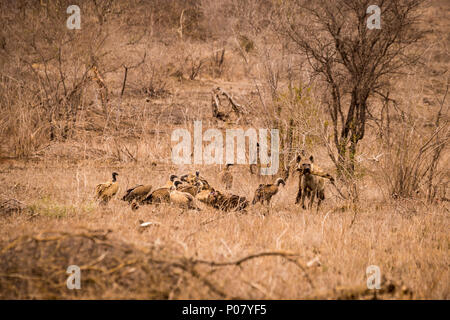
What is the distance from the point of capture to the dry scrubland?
277cm

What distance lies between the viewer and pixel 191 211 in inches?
191

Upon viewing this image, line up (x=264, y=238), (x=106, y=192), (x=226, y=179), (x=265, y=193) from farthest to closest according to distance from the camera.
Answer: (x=226, y=179) < (x=265, y=193) < (x=106, y=192) < (x=264, y=238)

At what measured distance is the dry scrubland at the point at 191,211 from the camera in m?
2.77

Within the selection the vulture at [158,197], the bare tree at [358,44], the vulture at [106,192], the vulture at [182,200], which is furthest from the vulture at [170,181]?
the bare tree at [358,44]

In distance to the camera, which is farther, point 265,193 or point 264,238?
point 265,193

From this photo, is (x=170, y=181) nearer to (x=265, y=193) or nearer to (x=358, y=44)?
(x=265, y=193)

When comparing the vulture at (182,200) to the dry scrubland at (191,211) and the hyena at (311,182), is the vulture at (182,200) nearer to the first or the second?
the dry scrubland at (191,211)

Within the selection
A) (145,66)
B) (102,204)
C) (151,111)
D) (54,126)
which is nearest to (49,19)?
(54,126)

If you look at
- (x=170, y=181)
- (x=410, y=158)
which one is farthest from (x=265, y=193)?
(x=410, y=158)

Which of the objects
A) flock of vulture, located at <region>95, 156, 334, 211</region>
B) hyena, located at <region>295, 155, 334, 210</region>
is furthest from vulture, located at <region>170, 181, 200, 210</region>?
hyena, located at <region>295, 155, 334, 210</region>
